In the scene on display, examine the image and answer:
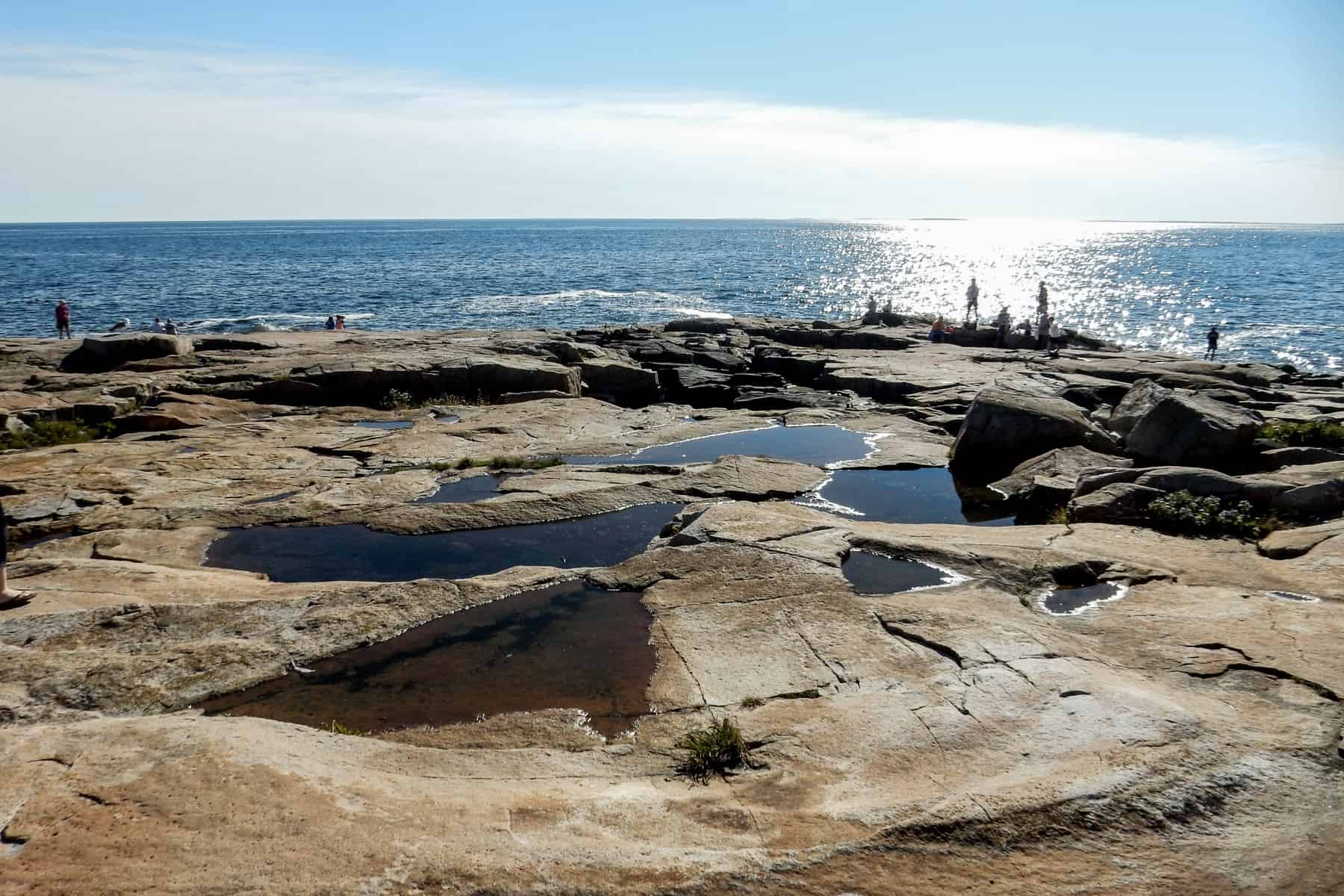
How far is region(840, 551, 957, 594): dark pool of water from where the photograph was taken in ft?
29.4

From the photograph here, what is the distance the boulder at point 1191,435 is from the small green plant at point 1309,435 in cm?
96

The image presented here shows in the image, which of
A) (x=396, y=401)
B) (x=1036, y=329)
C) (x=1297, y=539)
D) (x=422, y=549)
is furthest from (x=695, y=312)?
(x=1297, y=539)

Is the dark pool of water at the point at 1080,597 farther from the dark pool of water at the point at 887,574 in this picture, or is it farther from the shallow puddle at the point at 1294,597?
the shallow puddle at the point at 1294,597

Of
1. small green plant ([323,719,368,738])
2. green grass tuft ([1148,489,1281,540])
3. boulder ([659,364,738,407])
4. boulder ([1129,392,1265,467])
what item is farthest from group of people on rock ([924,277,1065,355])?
small green plant ([323,719,368,738])

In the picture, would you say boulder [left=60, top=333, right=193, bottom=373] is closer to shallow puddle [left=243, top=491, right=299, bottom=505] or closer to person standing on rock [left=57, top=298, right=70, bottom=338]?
person standing on rock [left=57, top=298, right=70, bottom=338]

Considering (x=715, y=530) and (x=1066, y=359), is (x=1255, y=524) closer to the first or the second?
(x=715, y=530)

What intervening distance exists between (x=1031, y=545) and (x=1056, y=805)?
526cm

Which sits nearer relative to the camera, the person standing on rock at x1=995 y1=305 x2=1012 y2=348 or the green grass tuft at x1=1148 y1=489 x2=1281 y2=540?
the green grass tuft at x1=1148 y1=489 x2=1281 y2=540

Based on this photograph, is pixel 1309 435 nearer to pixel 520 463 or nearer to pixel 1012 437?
pixel 1012 437

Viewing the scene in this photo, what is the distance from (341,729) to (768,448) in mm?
11500

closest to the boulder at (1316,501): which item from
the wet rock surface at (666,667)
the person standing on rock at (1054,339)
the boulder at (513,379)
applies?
the wet rock surface at (666,667)

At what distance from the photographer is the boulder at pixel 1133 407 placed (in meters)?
15.3

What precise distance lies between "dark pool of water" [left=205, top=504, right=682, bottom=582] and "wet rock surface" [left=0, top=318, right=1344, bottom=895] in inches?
2.7

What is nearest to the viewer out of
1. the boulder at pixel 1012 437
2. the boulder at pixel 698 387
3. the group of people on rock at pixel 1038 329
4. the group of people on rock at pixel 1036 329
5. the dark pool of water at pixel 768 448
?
the boulder at pixel 1012 437
